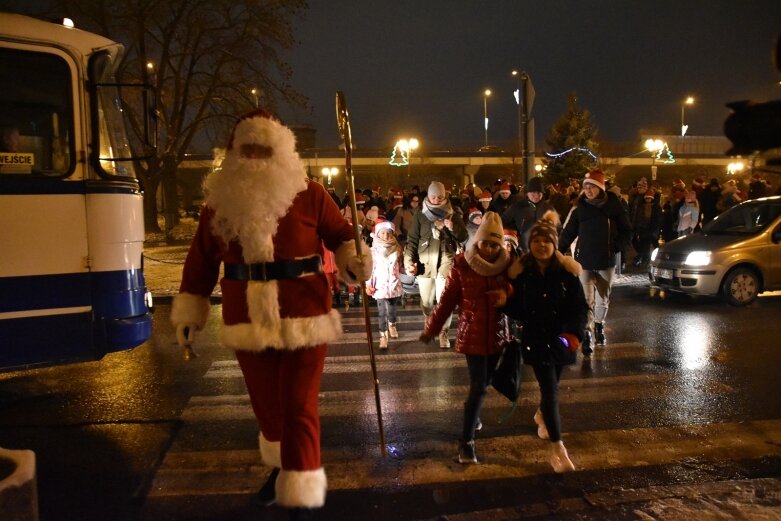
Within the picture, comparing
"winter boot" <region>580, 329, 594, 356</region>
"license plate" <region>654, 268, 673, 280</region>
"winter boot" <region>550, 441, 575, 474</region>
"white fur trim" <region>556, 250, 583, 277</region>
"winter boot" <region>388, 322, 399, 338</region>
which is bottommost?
"winter boot" <region>550, 441, 575, 474</region>

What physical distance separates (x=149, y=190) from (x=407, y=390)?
2154 cm

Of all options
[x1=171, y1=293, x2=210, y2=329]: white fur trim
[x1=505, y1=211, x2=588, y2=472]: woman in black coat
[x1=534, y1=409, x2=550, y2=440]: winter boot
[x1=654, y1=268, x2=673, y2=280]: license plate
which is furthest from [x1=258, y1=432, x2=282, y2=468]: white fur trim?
[x1=654, y1=268, x2=673, y2=280]: license plate

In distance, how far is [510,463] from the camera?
4.64m

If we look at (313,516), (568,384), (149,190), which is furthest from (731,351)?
(149,190)

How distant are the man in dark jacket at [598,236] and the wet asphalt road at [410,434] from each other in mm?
831

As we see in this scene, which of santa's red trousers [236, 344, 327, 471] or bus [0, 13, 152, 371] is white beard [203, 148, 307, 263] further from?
bus [0, 13, 152, 371]

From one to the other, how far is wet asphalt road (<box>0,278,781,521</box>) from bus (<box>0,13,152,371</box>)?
33.5 inches

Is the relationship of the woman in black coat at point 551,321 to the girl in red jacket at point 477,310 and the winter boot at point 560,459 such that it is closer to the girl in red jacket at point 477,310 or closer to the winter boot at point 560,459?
the winter boot at point 560,459

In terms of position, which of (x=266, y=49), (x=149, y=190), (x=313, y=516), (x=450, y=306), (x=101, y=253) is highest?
(x=266, y=49)

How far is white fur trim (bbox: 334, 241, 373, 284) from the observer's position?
387cm

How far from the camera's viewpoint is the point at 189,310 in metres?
3.90

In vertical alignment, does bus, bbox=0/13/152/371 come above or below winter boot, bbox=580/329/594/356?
above

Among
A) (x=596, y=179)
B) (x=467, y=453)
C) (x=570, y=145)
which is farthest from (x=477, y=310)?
(x=570, y=145)

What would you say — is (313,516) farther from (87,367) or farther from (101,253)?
(87,367)
